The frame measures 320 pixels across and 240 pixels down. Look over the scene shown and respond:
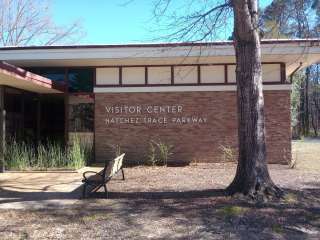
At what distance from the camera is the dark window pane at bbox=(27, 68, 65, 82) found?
17.7 m

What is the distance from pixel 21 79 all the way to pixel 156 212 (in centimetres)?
604

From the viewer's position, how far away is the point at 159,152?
17219mm

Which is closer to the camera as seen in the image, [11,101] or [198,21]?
[198,21]

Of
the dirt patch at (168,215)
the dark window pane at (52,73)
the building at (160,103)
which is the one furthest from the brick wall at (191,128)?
the dirt patch at (168,215)

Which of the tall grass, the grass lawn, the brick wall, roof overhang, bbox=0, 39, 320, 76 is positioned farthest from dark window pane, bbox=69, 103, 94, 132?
the grass lawn

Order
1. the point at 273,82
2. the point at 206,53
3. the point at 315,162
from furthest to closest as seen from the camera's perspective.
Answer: the point at 315,162, the point at 273,82, the point at 206,53

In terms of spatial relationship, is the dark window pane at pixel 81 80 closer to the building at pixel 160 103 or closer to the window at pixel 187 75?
the building at pixel 160 103

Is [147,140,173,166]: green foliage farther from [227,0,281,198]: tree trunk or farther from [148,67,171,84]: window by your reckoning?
[227,0,281,198]: tree trunk

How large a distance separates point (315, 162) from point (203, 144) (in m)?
Answer: 4.16

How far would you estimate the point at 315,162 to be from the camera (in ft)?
59.5

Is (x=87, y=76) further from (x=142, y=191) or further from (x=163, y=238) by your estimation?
(x=163, y=238)

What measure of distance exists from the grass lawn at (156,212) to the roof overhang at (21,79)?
256 cm

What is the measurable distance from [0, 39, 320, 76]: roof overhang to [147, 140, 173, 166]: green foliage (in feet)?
9.00

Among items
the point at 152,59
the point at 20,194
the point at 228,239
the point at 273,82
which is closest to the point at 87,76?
the point at 152,59
